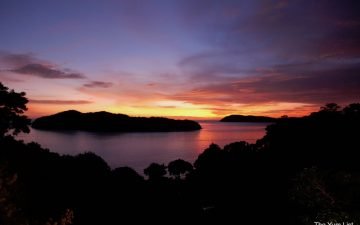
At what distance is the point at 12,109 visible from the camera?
2397 cm

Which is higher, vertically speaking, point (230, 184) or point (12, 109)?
point (12, 109)

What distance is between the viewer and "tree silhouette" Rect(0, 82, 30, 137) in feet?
76.0

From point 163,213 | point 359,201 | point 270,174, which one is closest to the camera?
point 359,201

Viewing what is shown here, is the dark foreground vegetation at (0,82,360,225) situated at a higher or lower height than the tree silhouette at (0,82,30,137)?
lower

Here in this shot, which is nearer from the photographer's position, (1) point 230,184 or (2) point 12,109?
(2) point 12,109

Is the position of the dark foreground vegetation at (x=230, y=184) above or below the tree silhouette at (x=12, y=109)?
below

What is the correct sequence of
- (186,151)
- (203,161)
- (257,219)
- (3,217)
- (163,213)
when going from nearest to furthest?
(3,217) < (257,219) < (163,213) < (203,161) < (186,151)

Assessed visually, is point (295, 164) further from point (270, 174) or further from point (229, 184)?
point (229, 184)

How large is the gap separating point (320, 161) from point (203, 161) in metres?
31.7

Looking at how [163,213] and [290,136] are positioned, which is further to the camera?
[290,136]

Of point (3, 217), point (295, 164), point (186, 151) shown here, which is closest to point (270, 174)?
point (295, 164)

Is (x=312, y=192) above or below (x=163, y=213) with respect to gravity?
above

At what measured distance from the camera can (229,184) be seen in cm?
4069

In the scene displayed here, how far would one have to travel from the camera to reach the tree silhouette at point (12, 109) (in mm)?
23156
